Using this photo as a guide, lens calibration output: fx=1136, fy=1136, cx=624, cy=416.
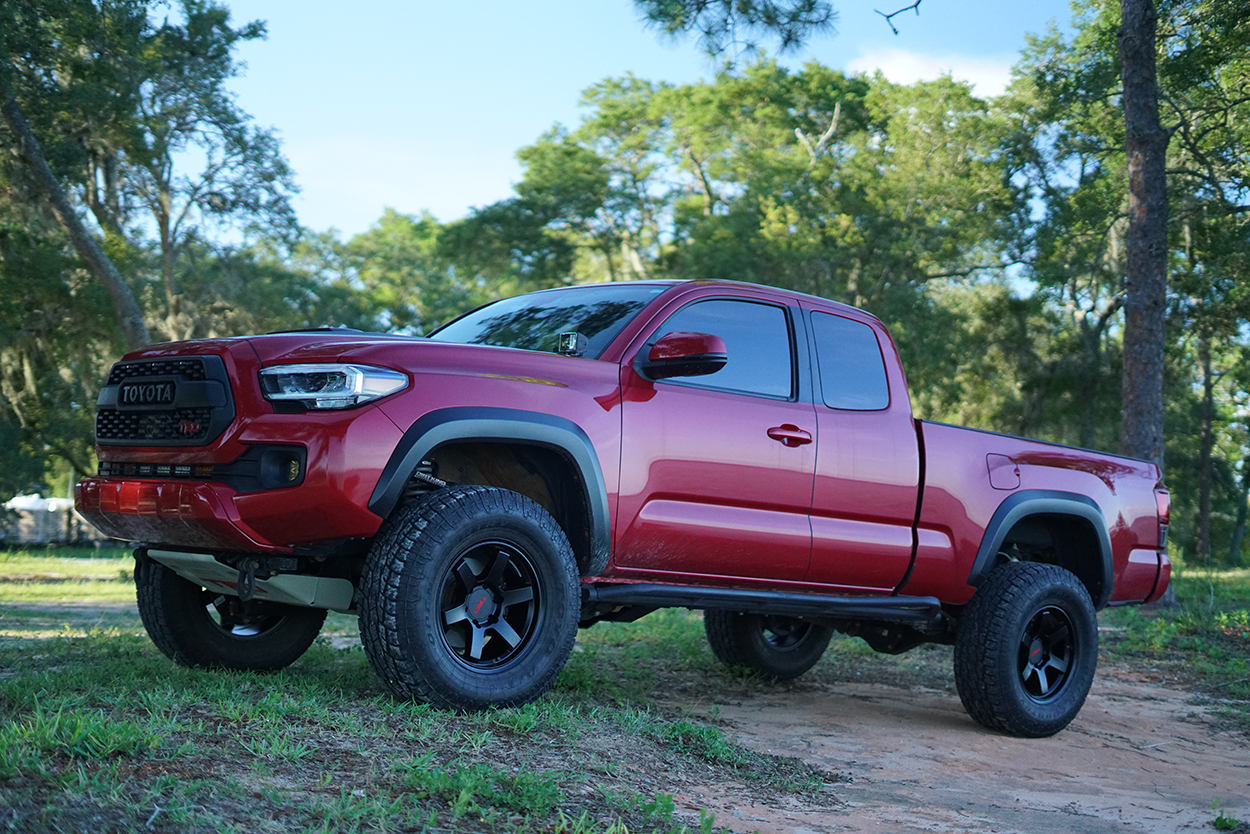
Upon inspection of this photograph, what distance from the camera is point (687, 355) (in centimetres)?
480

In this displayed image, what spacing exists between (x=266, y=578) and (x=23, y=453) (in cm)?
2276

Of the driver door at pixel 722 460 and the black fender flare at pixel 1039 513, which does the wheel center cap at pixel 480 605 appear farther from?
the black fender flare at pixel 1039 513

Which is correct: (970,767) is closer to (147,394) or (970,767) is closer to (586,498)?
(586,498)

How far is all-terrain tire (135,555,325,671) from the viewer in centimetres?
534

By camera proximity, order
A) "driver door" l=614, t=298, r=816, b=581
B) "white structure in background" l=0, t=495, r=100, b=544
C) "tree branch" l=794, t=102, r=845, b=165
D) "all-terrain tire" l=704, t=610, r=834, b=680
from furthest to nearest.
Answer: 1. "tree branch" l=794, t=102, r=845, b=165
2. "white structure in background" l=0, t=495, r=100, b=544
3. "all-terrain tire" l=704, t=610, r=834, b=680
4. "driver door" l=614, t=298, r=816, b=581

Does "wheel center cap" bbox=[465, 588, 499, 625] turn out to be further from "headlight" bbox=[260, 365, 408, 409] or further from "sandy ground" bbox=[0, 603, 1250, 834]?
"sandy ground" bbox=[0, 603, 1250, 834]

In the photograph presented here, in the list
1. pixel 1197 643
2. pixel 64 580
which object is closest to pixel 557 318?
pixel 1197 643

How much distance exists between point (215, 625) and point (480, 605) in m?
1.71

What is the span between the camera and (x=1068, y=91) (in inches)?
719

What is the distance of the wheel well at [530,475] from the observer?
477 cm

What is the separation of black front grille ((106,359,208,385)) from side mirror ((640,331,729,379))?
1852 mm

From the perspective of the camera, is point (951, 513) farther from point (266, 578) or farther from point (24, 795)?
point (24, 795)

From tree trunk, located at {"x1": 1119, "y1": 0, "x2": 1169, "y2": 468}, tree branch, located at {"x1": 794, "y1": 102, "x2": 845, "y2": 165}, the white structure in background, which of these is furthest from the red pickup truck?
the white structure in background

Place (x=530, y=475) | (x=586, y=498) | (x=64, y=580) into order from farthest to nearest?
(x=64, y=580) → (x=530, y=475) → (x=586, y=498)
